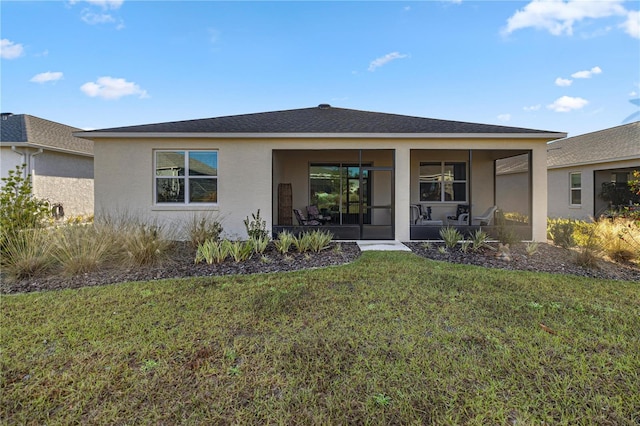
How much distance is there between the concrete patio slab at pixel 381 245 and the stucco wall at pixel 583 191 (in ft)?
34.8

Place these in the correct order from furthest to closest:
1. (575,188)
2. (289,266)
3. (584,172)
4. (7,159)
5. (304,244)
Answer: (575,188), (584,172), (7,159), (304,244), (289,266)

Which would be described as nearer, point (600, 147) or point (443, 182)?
point (443, 182)

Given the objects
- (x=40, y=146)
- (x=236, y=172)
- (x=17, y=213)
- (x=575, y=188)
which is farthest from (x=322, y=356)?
(x=575, y=188)

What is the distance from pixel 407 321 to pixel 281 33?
526 inches

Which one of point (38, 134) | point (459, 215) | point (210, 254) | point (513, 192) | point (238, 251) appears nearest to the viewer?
point (210, 254)

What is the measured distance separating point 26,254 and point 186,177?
4.69 metres

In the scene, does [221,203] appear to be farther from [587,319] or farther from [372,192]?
[587,319]

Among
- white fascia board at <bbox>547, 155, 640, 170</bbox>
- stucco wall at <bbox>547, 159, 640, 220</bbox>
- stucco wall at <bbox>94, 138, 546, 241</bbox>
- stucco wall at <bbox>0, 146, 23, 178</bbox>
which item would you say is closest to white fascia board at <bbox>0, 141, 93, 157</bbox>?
stucco wall at <bbox>0, 146, 23, 178</bbox>

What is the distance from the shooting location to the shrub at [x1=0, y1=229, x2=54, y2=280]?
18.7 feet

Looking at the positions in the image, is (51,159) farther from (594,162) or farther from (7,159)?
(594,162)

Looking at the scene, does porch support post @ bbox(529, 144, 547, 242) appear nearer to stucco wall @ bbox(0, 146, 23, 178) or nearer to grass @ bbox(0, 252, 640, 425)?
grass @ bbox(0, 252, 640, 425)

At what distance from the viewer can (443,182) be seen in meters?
13.3

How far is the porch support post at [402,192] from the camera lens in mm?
9875

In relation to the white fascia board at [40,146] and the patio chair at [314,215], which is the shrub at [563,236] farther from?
the white fascia board at [40,146]
